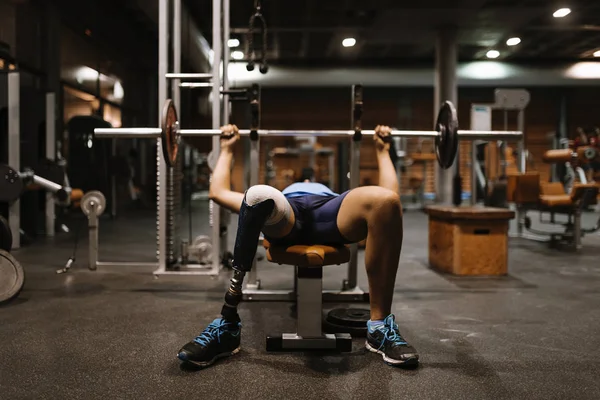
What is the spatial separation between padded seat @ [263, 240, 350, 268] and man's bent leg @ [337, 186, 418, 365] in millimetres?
71

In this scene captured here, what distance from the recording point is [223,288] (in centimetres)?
280

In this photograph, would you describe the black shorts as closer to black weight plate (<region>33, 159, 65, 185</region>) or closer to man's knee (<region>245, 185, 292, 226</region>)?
man's knee (<region>245, 185, 292, 226</region>)

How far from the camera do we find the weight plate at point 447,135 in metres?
2.12

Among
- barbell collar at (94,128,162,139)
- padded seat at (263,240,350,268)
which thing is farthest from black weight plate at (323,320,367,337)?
barbell collar at (94,128,162,139)

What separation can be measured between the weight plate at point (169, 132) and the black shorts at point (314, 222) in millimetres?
738

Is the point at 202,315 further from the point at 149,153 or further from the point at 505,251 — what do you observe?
the point at 149,153

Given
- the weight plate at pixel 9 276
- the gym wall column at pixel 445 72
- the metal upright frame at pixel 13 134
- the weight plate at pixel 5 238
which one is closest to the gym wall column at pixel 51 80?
the metal upright frame at pixel 13 134

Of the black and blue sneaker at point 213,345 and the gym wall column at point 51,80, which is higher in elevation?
the gym wall column at point 51,80

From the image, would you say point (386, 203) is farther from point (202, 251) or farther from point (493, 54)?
point (493, 54)

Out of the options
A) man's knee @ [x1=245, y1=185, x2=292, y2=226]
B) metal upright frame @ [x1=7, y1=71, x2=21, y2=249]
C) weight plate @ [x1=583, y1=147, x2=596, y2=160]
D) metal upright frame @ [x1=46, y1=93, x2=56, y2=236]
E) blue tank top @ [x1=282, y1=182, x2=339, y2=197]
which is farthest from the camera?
metal upright frame @ [x1=46, y1=93, x2=56, y2=236]

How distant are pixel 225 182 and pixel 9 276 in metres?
1.22

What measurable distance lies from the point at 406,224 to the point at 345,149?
1.70m

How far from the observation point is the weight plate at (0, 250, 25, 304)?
92.4 inches

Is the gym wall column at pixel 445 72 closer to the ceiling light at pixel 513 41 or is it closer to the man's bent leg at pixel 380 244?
the ceiling light at pixel 513 41
